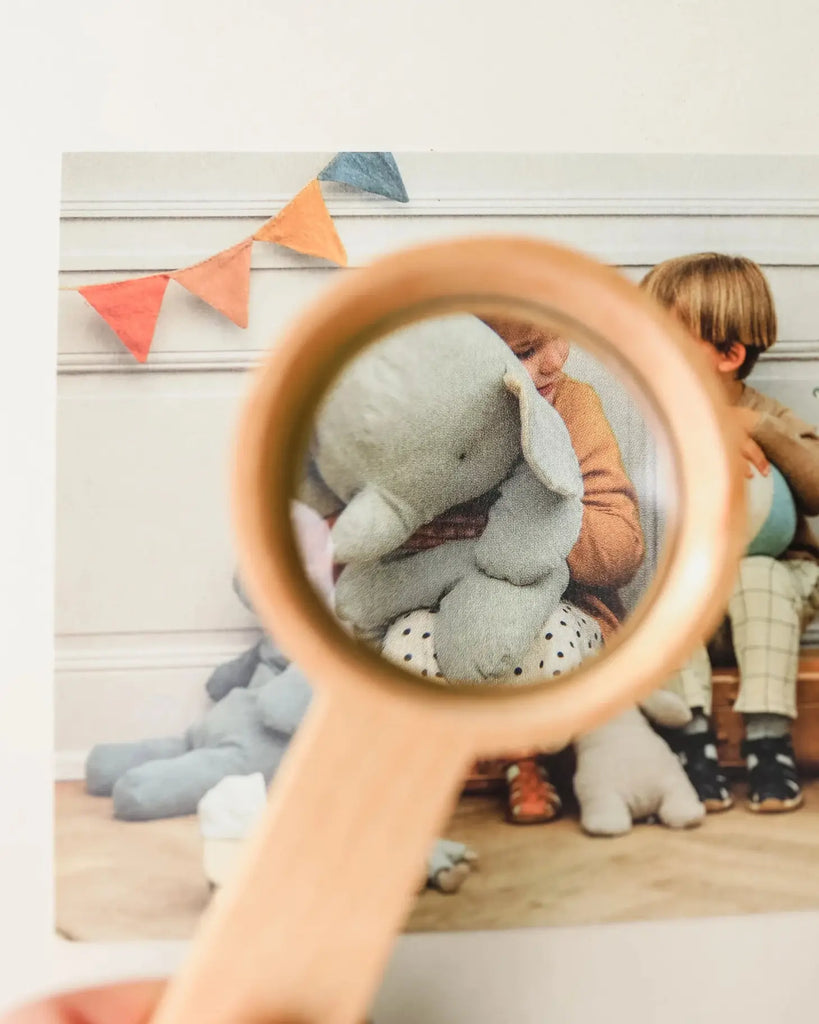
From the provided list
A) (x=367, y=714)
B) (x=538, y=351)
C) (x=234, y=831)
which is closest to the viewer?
(x=367, y=714)

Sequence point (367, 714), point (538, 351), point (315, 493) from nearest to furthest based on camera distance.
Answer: point (367, 714), point (315, 493), point (538, 351)

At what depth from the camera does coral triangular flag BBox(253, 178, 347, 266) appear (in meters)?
0.66

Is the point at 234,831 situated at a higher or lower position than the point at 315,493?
lower

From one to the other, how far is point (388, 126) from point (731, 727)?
0.57 metres

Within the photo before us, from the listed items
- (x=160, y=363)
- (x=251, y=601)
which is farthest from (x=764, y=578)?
(x=160, y=363)

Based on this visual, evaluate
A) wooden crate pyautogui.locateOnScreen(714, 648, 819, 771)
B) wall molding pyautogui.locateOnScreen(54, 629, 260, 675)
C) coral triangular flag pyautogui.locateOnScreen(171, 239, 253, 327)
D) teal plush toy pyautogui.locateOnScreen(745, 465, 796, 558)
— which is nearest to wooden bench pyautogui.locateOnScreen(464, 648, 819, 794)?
wooden crate pyautogui.locateOnScreen(714, 648, 819, 771)

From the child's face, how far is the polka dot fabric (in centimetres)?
16

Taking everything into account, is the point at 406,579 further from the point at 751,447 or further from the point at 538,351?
the point at 751,447

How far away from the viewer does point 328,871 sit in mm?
273

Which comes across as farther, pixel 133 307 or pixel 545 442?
pixel 133 307

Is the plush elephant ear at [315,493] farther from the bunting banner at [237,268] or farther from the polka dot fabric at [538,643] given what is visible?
the bunting banner at [237,268]

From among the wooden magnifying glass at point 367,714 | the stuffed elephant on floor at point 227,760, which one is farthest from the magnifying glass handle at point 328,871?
the stuffed elephant on floor at point 227,760

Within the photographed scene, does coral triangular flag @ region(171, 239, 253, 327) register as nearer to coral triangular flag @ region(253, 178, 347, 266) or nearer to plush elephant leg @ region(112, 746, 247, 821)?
coral triangular flag @ region(253, 178, 347, 266)

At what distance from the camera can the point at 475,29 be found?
68 cm
